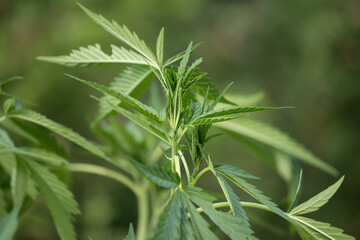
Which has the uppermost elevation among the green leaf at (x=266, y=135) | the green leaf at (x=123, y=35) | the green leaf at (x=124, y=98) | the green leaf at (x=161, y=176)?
the green leaf at (x=123, y=35)

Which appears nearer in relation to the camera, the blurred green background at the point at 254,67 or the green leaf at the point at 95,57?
the green leaf at the point at 95,57

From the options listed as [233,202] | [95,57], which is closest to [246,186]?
[233,202]

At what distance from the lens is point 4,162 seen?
29 cm

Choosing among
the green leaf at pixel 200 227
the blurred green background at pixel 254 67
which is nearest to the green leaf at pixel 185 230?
the green leaf at pixel 200 227

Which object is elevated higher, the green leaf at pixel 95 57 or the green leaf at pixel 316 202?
the green leaf at pixel 95 57

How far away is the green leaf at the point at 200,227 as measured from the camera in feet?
0.56

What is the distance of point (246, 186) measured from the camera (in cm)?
19

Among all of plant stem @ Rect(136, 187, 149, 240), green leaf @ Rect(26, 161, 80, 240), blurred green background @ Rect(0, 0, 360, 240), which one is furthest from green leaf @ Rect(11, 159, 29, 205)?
blurred green background @ Rect(0, 0, 360, 240)

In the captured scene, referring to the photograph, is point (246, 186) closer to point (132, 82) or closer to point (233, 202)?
point (233, 202)

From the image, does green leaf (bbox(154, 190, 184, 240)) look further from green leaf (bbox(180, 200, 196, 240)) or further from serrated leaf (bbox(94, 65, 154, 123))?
serrated leaf (bbox(94, 65, 154, 123))

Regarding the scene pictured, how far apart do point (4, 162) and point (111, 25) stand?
146 millimetres

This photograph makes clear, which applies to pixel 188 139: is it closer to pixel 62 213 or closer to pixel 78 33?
pixel 62 213

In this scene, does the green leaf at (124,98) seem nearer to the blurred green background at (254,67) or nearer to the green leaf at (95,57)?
the green leaf at (95,57)

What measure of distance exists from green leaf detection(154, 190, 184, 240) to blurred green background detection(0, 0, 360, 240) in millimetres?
1053
